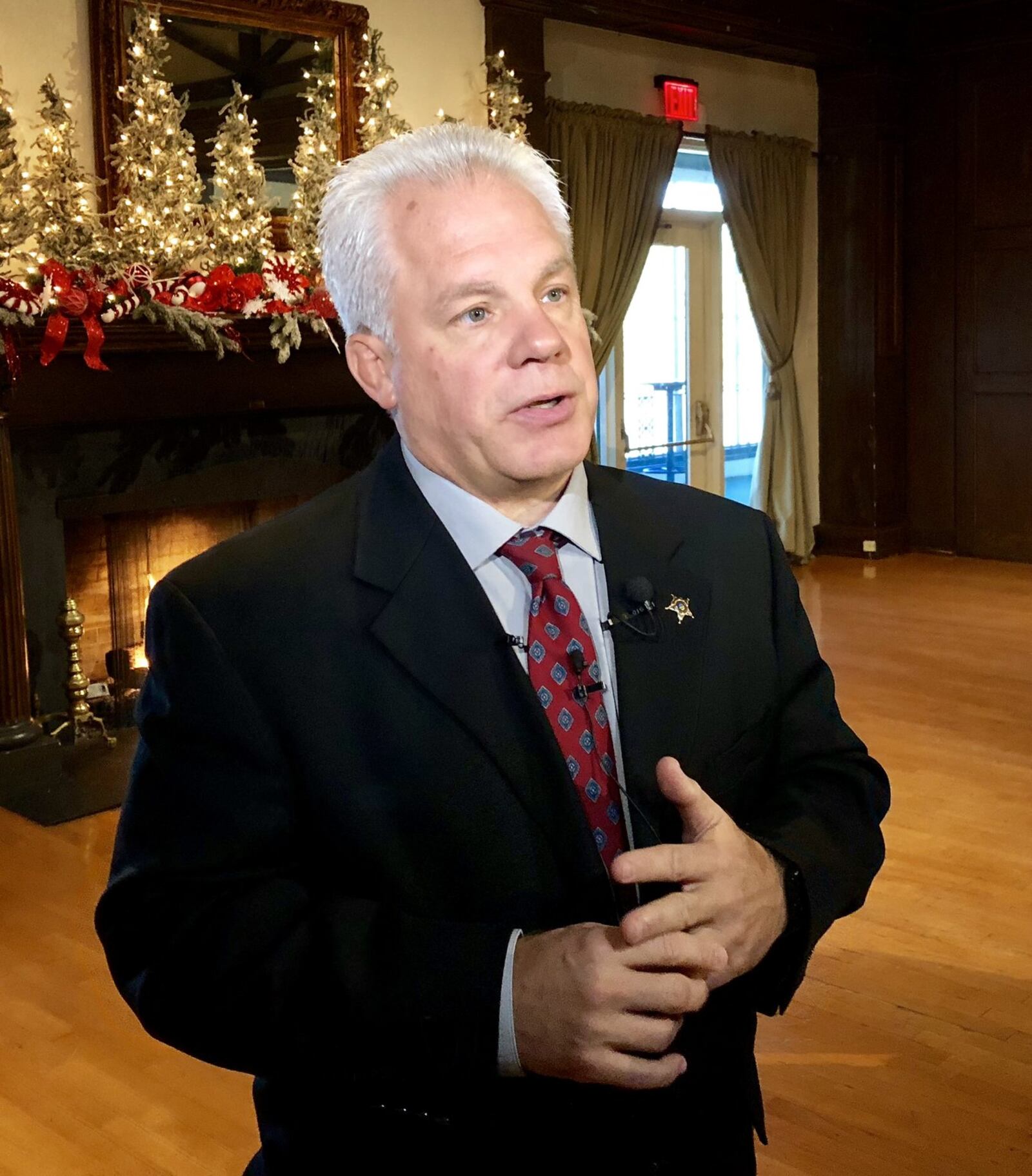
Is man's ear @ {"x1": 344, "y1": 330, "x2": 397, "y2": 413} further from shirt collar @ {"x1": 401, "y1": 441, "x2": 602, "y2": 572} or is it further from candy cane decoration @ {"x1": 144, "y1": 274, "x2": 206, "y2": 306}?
candy cane decoration @ {"x1": 144, "y1": 274, "x2": 206, "y2": 306}

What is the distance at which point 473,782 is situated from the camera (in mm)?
1199

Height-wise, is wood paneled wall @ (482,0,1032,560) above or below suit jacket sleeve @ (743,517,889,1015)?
above

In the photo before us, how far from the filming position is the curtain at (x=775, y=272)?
8.24 meters

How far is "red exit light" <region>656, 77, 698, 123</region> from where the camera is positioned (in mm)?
7734

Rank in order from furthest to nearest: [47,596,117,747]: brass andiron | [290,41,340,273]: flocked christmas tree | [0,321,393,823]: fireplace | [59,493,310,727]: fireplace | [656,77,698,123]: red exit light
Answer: [656,77,698,123]: red exit light, [290,41,340,273]: flocked christmas tree, [59,493,310,727]: fireplace, [47,596,117,747]: brass andiron, [0,321,393,823]: fireplace

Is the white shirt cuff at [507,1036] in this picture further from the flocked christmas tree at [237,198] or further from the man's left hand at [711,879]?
the flocked christmas tree at [237,198]

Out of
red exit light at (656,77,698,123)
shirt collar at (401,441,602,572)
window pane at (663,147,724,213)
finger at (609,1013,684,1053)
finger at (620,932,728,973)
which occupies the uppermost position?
red exit light at (656,77,698,123)

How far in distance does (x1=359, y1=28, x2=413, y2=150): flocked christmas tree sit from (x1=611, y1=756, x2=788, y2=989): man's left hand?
17.2 ft

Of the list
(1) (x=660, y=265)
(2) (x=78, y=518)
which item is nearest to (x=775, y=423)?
(1) (x=660, y=265)

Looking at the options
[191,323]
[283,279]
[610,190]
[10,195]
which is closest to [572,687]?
[191,323]

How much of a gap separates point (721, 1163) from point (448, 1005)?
376 millimetres

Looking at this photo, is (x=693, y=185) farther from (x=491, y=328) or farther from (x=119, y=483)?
(x=491, y=328)

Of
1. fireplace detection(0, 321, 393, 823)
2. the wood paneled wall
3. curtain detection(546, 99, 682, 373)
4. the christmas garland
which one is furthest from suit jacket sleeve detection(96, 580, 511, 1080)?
the wood paneled wall

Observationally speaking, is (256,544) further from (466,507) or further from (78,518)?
(78,518)
